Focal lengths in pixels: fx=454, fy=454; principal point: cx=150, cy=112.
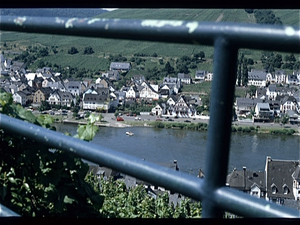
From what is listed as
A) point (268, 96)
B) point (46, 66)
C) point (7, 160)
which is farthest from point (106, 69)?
point (7, 160)

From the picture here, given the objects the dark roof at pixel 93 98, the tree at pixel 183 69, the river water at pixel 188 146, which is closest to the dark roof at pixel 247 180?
the river water at pixel 188 146

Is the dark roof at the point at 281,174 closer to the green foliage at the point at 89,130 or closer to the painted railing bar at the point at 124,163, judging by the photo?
the green foliage at the point at 89,130

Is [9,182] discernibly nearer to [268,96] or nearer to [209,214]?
[209,214]

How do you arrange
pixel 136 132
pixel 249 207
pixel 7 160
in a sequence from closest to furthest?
pixel 249 207 < pixel 7 160 < pixel 136 132

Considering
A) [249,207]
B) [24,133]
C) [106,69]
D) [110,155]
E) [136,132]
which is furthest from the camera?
[106,69]

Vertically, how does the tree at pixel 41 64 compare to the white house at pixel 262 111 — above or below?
above

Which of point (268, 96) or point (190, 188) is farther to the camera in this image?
point (268, 96)

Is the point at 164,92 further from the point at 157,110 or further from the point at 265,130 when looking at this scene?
the point at 265,130
